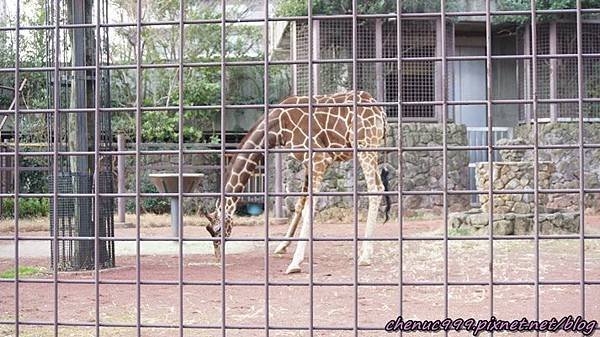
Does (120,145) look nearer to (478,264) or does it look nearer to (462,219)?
(462,219)

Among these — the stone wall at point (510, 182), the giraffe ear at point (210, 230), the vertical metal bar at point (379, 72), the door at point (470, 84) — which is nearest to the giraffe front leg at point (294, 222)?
the giraffe ear at point (210, 230)

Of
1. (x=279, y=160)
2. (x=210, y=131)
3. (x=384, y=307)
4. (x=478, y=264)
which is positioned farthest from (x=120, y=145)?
(x=384, y=307)

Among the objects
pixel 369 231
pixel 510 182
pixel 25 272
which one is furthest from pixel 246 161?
pixel 510 182

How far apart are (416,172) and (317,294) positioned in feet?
34.2

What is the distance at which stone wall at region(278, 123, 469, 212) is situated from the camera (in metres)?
16.2

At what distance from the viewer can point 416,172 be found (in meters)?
16.9

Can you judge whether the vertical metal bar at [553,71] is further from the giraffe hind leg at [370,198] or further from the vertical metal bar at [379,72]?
the giraffe hind leg at [370,198]

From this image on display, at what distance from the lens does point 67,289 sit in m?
7.58

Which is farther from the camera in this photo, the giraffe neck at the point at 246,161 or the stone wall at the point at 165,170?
the stone wall at the point at 165,170

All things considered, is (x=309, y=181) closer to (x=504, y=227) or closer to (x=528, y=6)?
(x=504, y=227)

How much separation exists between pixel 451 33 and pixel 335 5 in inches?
109

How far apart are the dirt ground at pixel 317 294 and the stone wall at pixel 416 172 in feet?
18.5

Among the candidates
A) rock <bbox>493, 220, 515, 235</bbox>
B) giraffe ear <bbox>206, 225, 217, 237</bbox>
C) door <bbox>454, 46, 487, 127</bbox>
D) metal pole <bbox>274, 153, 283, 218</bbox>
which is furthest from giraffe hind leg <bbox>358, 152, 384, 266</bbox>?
door <bbox>454, 46, 487, 127</bbox>

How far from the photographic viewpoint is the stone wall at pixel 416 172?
16250 millimetres
